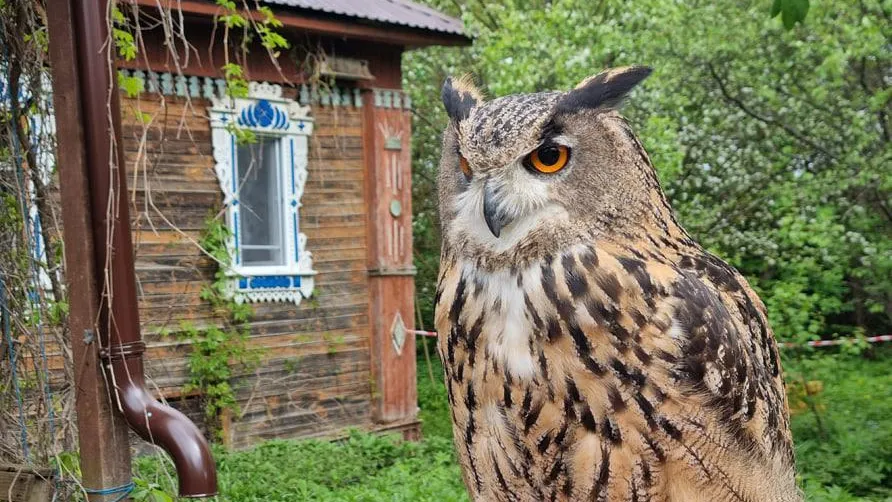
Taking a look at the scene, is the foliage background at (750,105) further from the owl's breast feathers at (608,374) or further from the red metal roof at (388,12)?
the owl's breast feathers at (608,374)

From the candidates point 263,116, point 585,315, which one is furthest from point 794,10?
point 263,116

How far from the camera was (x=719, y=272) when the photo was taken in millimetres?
1917

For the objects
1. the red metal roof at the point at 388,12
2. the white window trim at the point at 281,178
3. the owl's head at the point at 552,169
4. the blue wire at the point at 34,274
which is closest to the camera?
the owl's head at the point at 552,169

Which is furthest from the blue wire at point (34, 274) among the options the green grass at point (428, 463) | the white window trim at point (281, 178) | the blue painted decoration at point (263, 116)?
the blue painted decoration at point (263, 116)

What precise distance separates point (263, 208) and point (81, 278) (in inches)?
209

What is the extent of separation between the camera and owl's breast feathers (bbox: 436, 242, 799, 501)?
66.2 inches

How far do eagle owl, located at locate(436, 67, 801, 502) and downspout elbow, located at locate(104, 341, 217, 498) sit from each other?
29.4 inches

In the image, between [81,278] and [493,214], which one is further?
[81,278]

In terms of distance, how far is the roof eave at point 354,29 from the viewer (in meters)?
5.97

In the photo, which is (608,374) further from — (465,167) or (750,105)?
(750,105)

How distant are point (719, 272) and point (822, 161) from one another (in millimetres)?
8376

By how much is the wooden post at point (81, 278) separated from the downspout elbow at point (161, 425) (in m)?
0.06

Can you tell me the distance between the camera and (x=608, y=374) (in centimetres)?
167

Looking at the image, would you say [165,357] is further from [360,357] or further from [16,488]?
[16,488]
